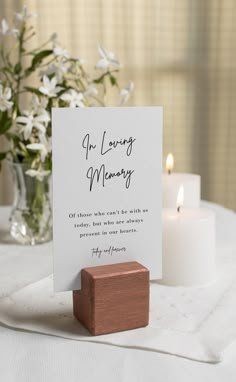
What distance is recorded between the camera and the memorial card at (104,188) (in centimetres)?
75

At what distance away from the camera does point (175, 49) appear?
8.56 feet

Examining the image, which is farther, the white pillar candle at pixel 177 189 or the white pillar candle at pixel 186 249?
the white pillar candle at pixel 177 189

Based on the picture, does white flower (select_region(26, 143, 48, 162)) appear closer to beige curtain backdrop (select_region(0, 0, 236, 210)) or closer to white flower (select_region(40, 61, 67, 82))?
white flower (select_region(40, 61, 67, 82))

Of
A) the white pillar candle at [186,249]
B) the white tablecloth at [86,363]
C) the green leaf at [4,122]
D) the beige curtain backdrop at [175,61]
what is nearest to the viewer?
the white tablecloth at [86,363]

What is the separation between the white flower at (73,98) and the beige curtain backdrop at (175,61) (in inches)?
60.1

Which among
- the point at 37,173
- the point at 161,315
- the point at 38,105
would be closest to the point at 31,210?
the point at 37,173

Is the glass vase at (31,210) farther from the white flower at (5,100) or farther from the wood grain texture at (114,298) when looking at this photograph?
A: the wood grain texture at (114,298)

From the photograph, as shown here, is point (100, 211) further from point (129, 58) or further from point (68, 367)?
point (129, 58)

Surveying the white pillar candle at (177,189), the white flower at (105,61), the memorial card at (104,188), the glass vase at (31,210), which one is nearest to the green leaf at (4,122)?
the glass vase at (31,210)

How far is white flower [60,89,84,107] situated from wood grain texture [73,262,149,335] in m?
0.45

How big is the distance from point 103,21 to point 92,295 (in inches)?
82.4

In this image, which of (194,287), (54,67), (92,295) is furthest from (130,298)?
(54,67)

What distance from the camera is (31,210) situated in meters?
1.20

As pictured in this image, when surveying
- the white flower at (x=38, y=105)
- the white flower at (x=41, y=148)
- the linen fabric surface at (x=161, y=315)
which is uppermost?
the white flower at (x=38, y=105)
